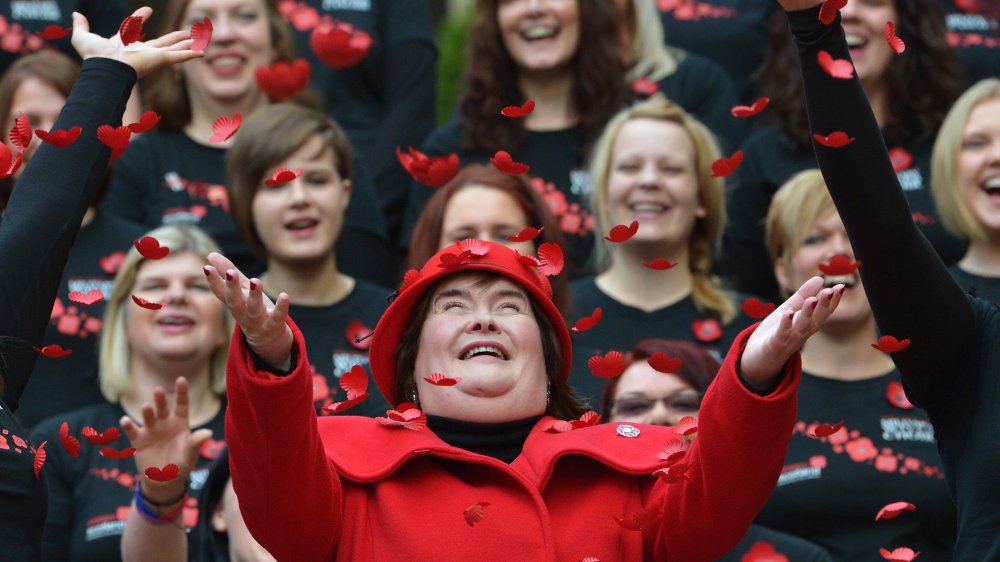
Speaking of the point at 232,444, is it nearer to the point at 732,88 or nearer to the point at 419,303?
the point at 419,303

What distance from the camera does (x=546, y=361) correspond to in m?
4.04

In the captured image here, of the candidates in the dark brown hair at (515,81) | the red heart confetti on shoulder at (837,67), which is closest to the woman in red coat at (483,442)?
the red heart confetti on shoulder at (837,67)

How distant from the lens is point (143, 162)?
6.26 meters

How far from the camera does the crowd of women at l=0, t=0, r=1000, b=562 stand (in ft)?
11.5

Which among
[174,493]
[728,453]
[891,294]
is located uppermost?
[891,294]

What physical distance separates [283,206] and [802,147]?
1.84 metres

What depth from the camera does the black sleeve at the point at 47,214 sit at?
363cm

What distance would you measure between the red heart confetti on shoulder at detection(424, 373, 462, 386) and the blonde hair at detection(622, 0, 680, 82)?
9.87ft

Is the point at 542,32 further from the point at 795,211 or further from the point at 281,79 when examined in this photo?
the point at 795,211

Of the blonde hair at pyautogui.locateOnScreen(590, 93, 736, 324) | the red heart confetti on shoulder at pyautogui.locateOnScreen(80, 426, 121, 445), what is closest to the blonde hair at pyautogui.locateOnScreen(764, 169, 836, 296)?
the blonde hair at pyautogui.locateOnScreen(590, 93, 736, 324)

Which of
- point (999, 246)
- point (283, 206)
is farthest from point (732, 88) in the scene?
point (283, 206)

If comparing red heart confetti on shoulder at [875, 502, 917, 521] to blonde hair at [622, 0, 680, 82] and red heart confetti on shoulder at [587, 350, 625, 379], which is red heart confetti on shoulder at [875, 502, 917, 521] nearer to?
red heart confetti on shoulder at [587, 350, 625, 379]

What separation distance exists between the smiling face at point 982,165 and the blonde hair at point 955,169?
13mm

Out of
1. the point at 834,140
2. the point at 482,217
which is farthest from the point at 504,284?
the point at 482,217
